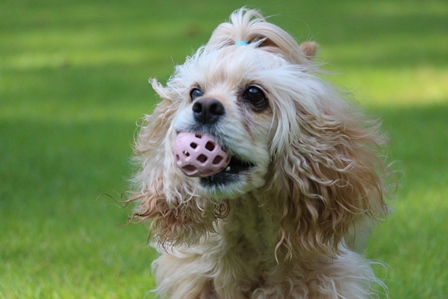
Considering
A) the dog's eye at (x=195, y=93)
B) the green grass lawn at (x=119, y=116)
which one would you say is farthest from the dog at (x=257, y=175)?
the green grass lawn at (x=119, y=116)

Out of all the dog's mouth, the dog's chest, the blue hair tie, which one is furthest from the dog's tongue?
the blue hair tie

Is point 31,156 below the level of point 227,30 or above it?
below

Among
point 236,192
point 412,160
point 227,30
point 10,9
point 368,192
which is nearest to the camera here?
point 236,192

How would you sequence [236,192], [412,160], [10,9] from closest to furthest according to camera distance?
[236,192] → [412,160] → [10,9]

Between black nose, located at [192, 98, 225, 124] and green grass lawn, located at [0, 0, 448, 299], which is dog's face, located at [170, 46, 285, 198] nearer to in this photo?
black nose, located at [192, 98, 225, 124]

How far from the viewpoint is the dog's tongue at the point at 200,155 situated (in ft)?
12.9

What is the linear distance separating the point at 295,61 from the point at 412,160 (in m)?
4.48

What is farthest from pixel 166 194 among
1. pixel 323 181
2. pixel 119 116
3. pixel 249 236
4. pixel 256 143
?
pixel 119 116

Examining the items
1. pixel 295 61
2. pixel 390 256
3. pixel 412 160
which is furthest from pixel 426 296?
pixel 412 160

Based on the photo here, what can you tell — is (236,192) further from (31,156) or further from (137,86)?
(137,86)

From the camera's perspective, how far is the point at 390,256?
6230mm

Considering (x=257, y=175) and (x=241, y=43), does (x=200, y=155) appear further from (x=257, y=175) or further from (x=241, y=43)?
(x=241, y=43)

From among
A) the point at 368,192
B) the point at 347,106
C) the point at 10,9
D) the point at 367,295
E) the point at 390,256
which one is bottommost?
the point at 10,9

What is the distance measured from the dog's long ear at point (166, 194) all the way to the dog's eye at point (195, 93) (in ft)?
0.58
